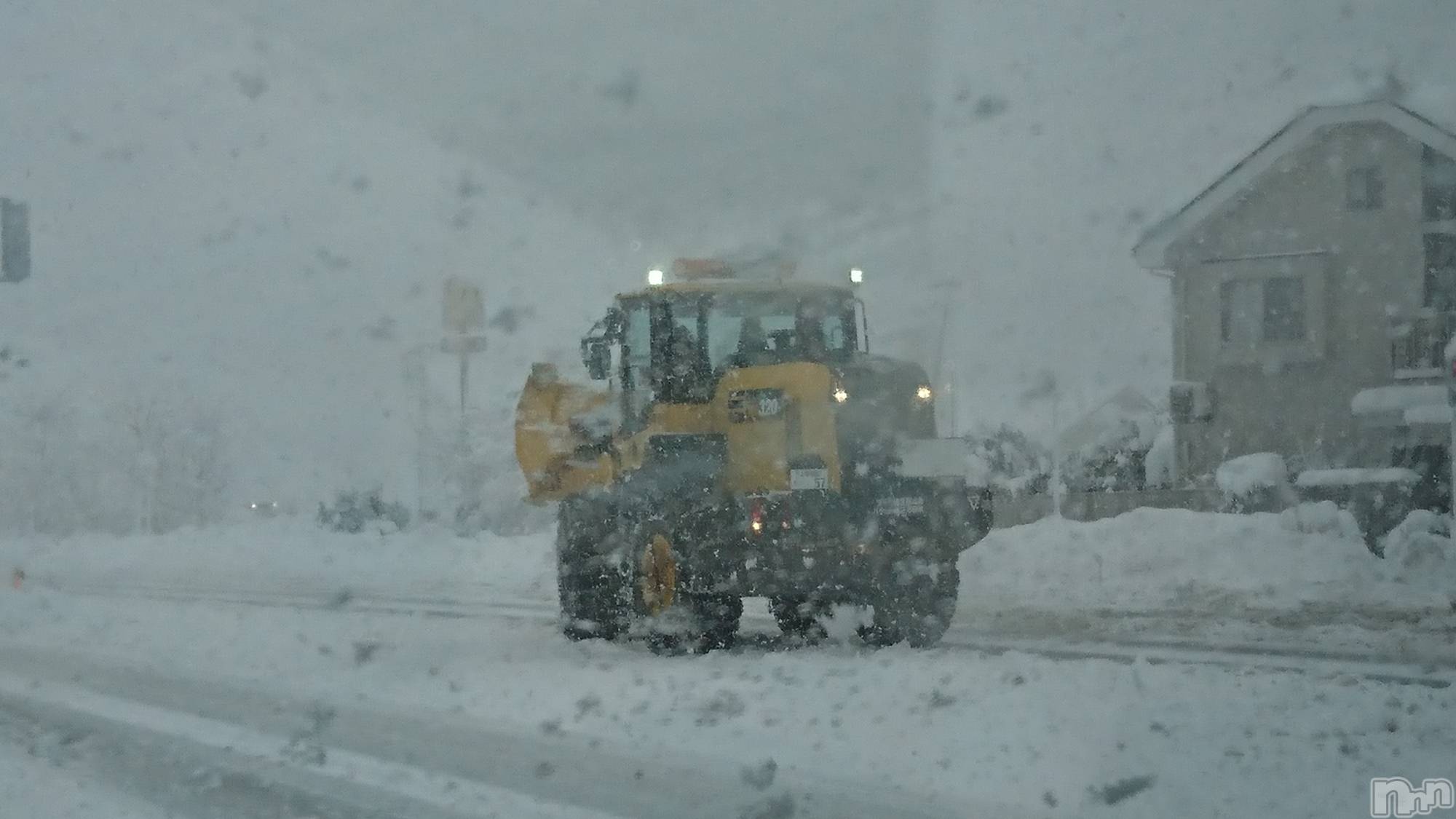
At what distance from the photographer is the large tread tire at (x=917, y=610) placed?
12.5 metres

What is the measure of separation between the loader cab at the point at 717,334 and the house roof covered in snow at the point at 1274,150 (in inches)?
653

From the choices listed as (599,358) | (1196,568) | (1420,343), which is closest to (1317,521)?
(1196,568)

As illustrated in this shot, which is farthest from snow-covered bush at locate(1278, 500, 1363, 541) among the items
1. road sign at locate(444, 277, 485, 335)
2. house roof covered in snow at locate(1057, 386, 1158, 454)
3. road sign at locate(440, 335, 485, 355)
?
road sign at locate(444, 277, 485, 335)

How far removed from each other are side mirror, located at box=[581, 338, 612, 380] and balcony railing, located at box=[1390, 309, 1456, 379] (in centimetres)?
1781

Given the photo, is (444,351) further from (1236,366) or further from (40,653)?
(40,653)

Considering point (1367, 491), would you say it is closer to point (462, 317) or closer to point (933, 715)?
point (462, 317)

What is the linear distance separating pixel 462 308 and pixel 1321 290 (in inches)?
633

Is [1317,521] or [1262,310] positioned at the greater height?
[1262,310]

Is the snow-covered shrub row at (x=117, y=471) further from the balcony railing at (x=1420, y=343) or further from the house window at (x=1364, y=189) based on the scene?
the balcony railing at (x=1420, y=343)

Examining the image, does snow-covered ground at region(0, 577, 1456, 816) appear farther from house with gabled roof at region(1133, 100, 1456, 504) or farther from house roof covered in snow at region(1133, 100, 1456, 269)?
house roof covered in snow at region(1133, 100, 1456, 269)

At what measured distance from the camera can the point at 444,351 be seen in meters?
31.9

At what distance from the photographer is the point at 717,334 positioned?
42.7 ft

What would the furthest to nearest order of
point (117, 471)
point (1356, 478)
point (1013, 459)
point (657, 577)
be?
point (117, 471) < point (1013, 459) < point (1356, 478) < point (657, 577)

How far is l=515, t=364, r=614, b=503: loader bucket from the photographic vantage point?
528 inches
